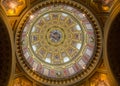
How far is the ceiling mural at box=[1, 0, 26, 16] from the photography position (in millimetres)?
24094

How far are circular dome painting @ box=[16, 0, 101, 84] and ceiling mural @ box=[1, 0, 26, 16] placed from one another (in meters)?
0.78

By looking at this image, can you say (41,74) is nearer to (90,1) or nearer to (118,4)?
(90,1)

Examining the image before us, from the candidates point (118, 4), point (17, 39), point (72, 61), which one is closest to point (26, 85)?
point (17, 39)

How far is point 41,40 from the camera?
33656mm

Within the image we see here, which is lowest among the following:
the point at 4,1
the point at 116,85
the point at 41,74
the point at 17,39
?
the point at 116,85

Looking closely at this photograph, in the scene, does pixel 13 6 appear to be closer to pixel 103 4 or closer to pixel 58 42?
pixel 103 4

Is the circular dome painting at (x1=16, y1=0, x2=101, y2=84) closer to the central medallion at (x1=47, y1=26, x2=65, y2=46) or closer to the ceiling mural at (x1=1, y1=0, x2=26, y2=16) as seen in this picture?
the central medallion at (x1=47, y1=26, x2=65, y2=46)

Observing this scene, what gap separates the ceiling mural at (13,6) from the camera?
79.0 ft

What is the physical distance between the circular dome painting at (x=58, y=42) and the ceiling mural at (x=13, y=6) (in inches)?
30.9

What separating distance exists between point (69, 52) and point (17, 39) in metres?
8.41

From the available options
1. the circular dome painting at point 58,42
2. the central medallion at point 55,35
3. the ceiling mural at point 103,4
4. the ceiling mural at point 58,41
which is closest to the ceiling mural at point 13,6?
the ceiling mural at point 58,41

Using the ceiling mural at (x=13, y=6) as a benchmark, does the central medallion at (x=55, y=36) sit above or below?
above

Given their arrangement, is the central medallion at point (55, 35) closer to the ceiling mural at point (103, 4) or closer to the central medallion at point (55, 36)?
the central medallion at point (55, 36)

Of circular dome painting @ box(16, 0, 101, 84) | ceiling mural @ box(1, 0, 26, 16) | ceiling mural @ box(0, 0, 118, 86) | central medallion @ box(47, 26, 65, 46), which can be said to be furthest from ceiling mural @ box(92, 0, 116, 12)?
central medallion @ box(47, 26, 65, 46)
